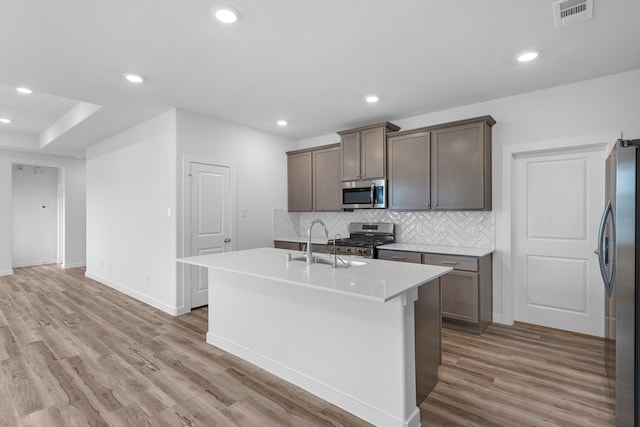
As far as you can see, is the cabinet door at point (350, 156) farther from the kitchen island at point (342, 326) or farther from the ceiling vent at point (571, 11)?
the ceiling vent at point (571, 11)

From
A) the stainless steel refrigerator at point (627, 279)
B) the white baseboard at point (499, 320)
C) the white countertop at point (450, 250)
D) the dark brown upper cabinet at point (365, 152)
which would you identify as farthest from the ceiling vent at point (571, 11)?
the white baseboard at point (499, 320)

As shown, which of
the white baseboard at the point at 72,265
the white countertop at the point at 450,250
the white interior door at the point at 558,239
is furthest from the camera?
the white baseboard at the point at 72,265

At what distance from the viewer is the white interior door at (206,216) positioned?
4.23 meters

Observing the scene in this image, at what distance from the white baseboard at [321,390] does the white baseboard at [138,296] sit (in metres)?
1.38

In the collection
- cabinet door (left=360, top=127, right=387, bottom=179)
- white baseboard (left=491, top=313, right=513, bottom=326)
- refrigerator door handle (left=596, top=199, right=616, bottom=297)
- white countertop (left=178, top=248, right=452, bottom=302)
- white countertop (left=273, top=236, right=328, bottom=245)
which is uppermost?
cabinet door (left=360, top=127, right=387, bottom=179)

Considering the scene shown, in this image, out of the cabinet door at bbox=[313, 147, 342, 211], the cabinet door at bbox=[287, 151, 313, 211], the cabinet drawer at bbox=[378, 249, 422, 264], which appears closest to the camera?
Answer: the cabinet drawer at bbox=[378, 249, 422, 264]

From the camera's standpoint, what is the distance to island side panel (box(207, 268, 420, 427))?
6.28 feet

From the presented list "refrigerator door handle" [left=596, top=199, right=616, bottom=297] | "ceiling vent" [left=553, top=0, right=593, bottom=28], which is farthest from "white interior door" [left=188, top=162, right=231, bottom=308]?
"refrigerator door handle" [left=596, top=199, right=616, bottom=297]

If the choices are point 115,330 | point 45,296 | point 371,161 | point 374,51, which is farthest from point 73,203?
point 374,51

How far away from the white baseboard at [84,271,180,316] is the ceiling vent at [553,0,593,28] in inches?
182

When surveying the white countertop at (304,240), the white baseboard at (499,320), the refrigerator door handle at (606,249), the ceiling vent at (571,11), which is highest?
the ceiling vent at (571,11)

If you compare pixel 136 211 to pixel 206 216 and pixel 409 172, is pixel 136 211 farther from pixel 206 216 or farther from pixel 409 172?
pixel 409 172

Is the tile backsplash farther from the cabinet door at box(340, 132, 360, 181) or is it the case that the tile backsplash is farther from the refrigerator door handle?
the refrigerator door handle

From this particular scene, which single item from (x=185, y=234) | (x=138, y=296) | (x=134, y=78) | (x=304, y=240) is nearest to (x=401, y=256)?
(x=304, y=240)
